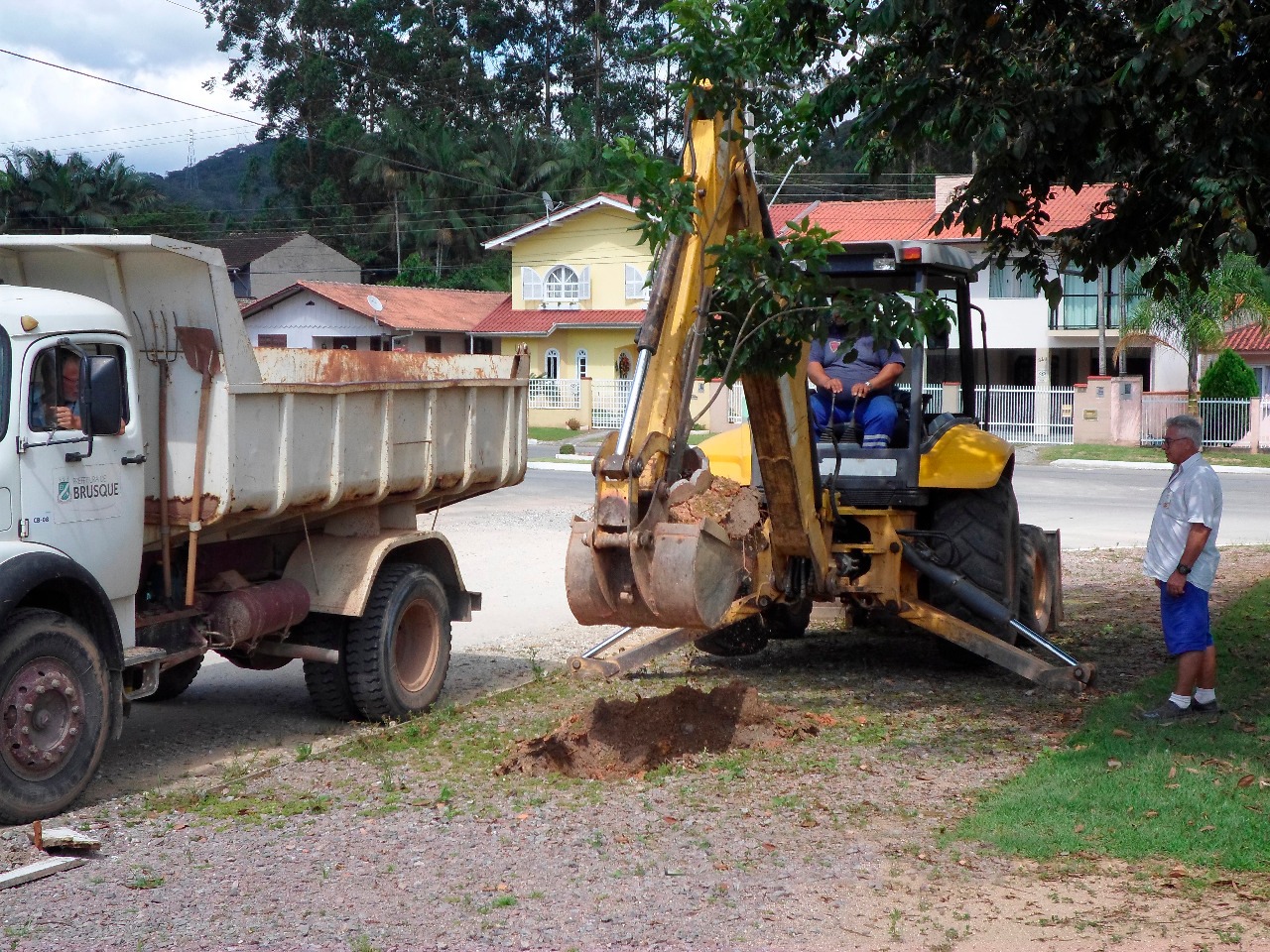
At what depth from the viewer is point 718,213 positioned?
7258 mm

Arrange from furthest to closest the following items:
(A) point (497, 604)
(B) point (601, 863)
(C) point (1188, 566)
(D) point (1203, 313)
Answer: (D) point (1203, 313)
(A) point (497, 604)
(C) point (1188, 566)
(B) point (601, 863)

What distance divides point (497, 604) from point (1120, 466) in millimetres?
19587

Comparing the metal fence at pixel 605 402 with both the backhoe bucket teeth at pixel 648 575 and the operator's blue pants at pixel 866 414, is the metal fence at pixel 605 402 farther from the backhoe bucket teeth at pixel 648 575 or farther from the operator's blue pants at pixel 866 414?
the backhoe bucket teeth at pixel 648 575

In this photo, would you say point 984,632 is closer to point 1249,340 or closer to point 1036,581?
point 1036,581

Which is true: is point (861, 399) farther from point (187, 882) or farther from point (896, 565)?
point (187, 882)

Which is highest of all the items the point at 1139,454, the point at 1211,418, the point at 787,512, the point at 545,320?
the point at 545,320

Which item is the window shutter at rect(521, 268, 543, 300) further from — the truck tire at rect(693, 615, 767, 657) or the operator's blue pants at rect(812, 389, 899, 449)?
the operator's blue pants at rect(812, 389, 899, 449)

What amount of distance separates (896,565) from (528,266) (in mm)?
40123

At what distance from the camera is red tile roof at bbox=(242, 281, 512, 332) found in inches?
1857

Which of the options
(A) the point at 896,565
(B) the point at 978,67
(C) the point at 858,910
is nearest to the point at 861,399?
(A) the point at 896,565

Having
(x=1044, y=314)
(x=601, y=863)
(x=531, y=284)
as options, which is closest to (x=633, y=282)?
(x=531, y=284)

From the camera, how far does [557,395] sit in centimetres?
4278

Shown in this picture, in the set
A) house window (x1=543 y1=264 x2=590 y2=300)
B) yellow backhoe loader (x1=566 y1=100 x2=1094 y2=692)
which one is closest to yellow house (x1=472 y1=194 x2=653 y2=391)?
house window (x1=543 y1=264 x2=590 y2=300)

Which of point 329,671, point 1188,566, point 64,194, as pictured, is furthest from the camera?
point 64,194
